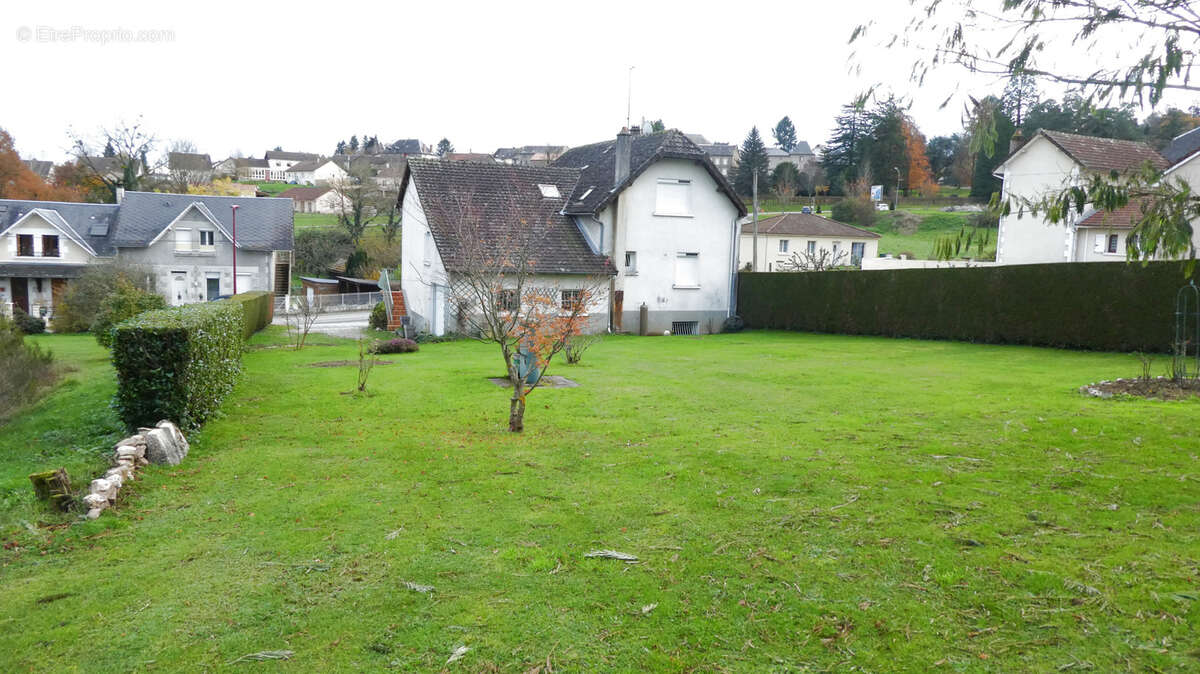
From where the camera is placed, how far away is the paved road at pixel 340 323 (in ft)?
97.0

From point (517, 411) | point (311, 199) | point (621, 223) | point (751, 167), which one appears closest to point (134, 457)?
point (517, 411)

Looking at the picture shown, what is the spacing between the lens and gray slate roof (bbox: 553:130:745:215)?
93.7 feet

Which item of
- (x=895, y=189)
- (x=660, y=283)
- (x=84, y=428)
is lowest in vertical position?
(x=84, y=428)

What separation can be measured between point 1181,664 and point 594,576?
333 cm

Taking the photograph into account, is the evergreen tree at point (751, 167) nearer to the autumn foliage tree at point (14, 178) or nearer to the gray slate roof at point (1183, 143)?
the gray slate roof at point (1183, 143)

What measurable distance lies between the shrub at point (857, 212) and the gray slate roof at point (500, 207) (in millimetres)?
39015

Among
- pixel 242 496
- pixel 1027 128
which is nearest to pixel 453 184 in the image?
pixel 242 496

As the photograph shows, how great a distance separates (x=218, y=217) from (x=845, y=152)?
57790 mm

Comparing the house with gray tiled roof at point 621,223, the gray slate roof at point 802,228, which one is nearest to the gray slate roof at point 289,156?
the gray slate roof at point 802,228

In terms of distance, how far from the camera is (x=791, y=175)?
7988 cm

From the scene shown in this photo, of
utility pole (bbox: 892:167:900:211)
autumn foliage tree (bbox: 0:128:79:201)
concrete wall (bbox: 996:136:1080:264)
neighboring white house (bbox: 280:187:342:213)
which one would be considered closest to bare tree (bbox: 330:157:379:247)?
autumn foliage tree (bbox: 0:128:79:201)

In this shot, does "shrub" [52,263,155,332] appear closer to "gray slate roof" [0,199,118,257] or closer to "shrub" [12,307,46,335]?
"shrub" [12,307,46,335]

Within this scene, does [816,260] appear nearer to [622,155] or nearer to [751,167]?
[622,155]

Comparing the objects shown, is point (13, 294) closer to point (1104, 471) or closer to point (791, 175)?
point (1104, 471)
